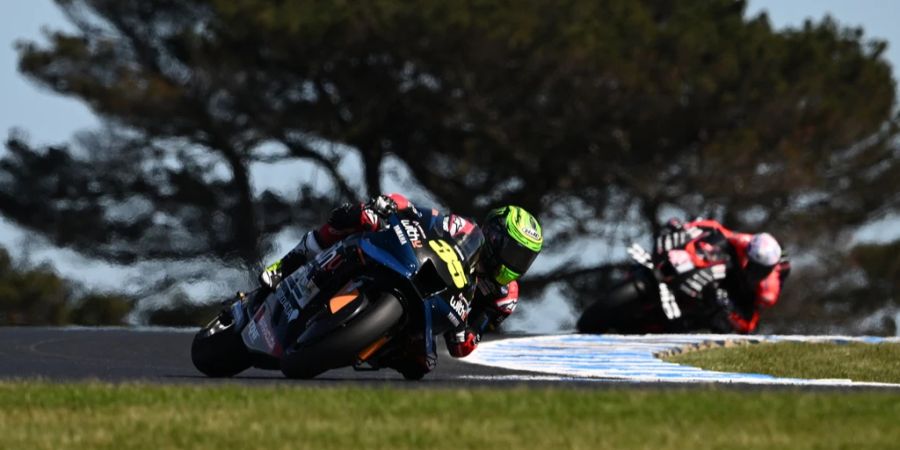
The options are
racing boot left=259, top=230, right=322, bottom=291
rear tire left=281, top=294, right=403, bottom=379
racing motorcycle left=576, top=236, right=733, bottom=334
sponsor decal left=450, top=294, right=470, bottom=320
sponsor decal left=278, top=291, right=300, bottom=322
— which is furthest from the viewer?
racing motorcycle left=576, top=236, right=733, bottom=334

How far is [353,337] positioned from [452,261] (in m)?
0.72

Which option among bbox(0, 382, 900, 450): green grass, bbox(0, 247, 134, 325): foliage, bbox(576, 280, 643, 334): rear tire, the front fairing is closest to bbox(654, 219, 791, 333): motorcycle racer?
bbox(576, 280, 643, 334): rear tire

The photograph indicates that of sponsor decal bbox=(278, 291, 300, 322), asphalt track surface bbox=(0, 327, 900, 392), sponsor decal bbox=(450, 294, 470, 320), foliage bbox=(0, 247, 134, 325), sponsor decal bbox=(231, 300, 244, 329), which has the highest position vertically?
sponsor decal bbox=(278, 291, 300, 322)

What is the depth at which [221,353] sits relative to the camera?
40.1 ft

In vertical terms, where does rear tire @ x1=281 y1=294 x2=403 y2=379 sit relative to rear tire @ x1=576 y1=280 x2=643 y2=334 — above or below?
above

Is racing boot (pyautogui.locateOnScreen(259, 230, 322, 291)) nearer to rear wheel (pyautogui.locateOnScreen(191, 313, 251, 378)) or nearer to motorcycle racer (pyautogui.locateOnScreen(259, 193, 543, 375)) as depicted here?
motorcycle racer (pyautogui.locateOnScreen(259, 193, 543, 375))

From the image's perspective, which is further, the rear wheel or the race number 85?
the rear wheel

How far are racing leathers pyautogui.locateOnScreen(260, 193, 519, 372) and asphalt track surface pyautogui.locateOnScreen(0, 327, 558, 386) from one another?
27 centimetres

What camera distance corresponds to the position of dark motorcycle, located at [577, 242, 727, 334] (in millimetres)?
22312

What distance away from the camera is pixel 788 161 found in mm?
32531

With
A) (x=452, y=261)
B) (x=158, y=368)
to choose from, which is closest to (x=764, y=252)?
(x=158, y=368)

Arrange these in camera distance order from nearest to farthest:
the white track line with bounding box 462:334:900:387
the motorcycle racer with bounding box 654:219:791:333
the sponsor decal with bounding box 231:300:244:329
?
1. the sponsor decal with bounding box 231:300:244:329
2. the white track line with bounding box 462:334:900:387
3. the motorcycle racer with bounding box 654:219:791:333

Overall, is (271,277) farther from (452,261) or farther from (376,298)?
(452,261)

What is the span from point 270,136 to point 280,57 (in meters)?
1.54
